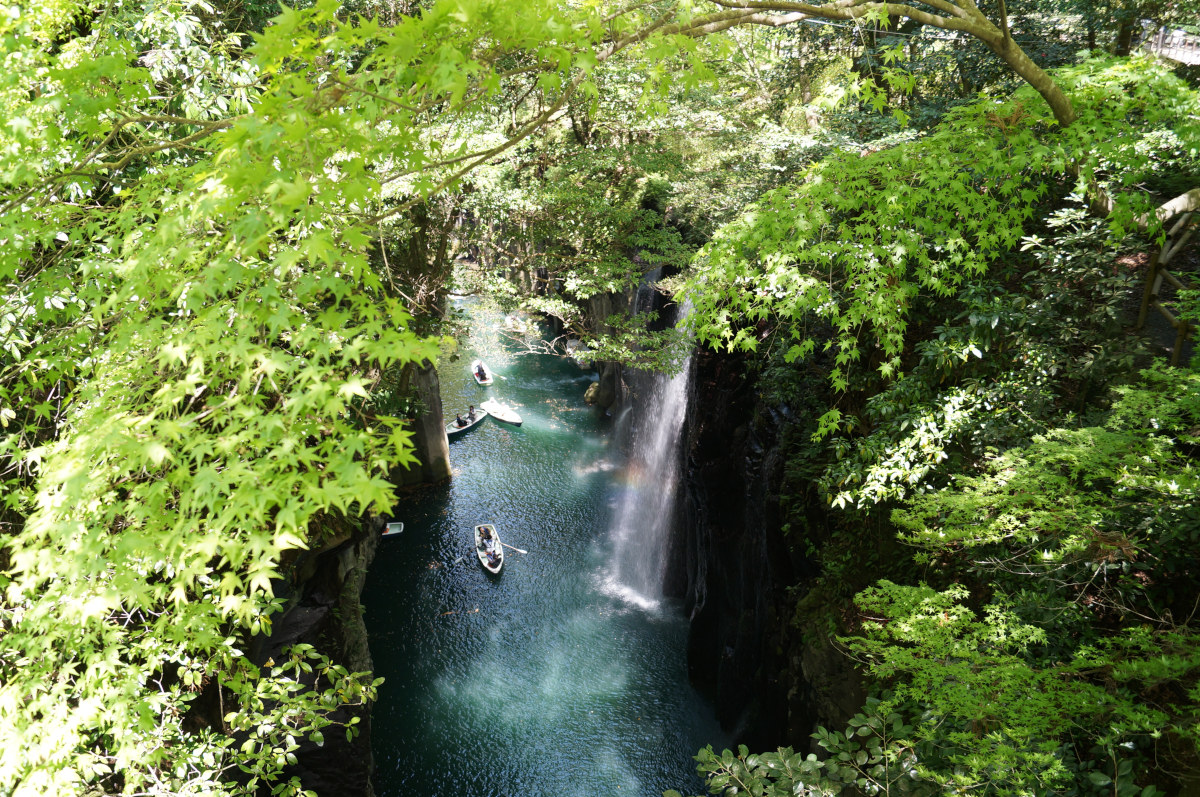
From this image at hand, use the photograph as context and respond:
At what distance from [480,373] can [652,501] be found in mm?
11216

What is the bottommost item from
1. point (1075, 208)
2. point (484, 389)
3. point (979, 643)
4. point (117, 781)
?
point (484, 389)

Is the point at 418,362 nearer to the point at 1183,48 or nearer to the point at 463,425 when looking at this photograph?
the point at 463,425

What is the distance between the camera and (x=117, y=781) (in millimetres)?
5211

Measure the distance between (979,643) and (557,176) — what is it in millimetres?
11044

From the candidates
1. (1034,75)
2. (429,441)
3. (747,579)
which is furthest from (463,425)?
(1034,75)

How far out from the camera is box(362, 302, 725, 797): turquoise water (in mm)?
10039

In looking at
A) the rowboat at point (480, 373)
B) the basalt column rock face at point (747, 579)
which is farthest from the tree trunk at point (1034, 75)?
the rowboat at point (480, 373)

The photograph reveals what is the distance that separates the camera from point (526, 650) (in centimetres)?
1235

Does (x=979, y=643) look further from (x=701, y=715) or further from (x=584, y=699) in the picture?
(x=584, y=699)

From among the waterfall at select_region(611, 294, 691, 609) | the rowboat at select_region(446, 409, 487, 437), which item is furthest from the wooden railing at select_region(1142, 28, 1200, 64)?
the rowboat at select_region(446, 409, 487, 437)

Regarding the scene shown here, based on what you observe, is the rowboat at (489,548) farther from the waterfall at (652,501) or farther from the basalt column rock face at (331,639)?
the basalt column rock face at (331,639)

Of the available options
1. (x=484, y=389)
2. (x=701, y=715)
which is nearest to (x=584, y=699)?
(x=701, y=715)

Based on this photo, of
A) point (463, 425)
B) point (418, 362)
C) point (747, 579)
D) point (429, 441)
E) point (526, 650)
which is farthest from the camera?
point (463, 425)

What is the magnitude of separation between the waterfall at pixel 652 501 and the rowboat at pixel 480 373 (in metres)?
8.87
